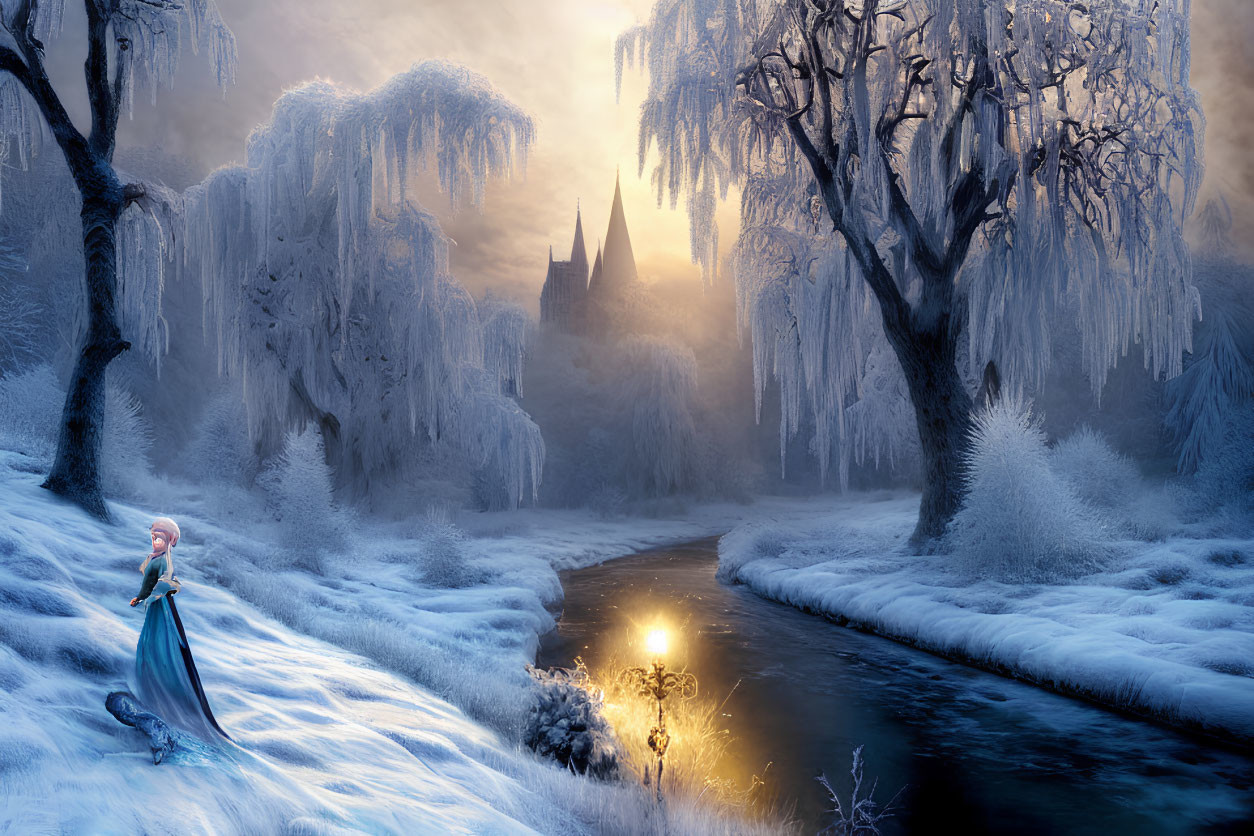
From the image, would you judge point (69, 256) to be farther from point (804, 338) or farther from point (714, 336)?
point (714, 336)

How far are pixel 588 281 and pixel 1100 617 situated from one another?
44.6 metres

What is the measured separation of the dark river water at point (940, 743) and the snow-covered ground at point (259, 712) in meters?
1.71

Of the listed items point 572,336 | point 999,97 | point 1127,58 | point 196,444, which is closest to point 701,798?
point 999,97

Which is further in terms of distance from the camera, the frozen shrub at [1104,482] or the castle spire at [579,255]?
the castle spire at [579,255]

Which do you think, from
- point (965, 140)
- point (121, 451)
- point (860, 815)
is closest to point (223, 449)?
point (121, 451)

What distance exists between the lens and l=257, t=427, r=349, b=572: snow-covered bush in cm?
1077

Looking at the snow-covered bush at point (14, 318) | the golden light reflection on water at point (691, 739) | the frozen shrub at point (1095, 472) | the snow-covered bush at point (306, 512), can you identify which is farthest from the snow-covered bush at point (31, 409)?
the frozen shrub at point (1095, 472)

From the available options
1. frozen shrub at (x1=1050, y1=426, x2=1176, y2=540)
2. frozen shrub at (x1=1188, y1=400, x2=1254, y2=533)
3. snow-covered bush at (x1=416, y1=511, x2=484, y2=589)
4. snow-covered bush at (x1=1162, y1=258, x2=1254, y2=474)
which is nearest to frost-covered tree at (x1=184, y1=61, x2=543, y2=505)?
snow-covered bush at (x1=416, y1=511, x2=484, y2=589)

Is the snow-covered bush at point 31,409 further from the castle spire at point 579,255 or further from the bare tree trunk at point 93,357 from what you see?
the castle spire at point 579,255

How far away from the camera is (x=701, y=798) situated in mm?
4453

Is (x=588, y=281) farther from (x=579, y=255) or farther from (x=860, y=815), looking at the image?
(x=860, y=815)

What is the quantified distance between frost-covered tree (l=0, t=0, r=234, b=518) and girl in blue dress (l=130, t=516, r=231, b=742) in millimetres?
5127

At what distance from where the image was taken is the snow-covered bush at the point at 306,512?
1077 cm

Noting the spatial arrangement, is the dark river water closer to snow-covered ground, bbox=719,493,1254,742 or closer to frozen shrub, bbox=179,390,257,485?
snow-covered ground, bbox=719,493,1254,742
